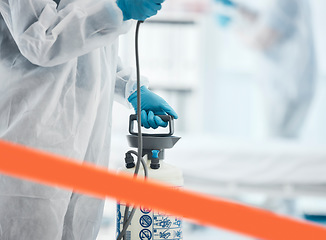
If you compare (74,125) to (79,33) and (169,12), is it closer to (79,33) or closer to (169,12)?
(79,33)

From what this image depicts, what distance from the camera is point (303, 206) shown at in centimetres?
349

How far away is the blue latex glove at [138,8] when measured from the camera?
74cm

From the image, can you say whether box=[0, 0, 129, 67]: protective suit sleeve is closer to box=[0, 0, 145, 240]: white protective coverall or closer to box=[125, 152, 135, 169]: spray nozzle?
box=[0, 0, 145, 240]: white protective coverall

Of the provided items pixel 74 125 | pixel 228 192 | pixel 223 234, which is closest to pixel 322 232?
pixel 74 125

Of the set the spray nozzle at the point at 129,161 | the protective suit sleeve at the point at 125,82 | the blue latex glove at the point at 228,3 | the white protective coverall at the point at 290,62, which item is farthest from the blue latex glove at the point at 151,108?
the blue latex glove at the point at 228,3

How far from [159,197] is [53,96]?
364mm

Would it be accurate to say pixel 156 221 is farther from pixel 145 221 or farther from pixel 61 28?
pixel 61 28

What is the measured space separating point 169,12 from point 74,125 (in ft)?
9.20

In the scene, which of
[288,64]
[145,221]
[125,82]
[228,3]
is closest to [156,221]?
[145,221]

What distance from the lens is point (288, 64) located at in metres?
2.90

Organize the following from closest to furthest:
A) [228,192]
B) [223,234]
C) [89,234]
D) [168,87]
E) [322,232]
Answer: [322,232] < [89,234] < [228,192] < [223,234] < [168,87]

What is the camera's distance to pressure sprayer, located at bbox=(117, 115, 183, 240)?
2.64 feet

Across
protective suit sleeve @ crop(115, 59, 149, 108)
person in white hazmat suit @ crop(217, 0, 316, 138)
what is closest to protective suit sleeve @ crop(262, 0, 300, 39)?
person in white hazmat suit @ crop(217, 0, 316, 138)

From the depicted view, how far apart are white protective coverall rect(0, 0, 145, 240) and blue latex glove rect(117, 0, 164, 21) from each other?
16 mm
